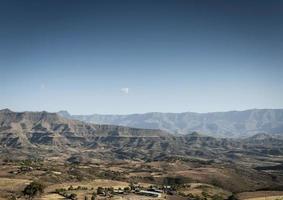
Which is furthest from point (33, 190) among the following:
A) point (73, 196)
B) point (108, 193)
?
point (108, 193)

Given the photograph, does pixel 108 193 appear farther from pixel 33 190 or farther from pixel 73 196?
pixel 33 190

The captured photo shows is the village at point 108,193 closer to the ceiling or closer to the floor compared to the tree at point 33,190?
closer to the floor

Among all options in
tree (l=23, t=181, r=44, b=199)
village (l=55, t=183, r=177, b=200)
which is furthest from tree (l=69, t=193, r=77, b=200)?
tree (l=23, t=181, r=44, b=199)

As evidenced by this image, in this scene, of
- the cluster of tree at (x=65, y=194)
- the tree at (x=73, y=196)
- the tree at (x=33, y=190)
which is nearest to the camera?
the tree at (x=73, y=196)

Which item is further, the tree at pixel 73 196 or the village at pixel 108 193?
the village at pixel 108 193

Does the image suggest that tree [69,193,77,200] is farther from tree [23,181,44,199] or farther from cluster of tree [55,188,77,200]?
tree [23,181,44,199]

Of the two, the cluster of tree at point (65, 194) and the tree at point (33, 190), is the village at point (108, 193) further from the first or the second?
the tree at point (33, 190)

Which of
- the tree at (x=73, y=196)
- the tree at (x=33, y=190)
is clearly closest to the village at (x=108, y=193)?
the tree at (x=73, y=196)

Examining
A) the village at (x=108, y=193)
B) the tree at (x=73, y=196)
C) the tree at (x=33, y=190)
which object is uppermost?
the tree at (x=33, y=190)

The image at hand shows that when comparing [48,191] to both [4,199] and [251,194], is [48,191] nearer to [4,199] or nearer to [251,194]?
[4,199]

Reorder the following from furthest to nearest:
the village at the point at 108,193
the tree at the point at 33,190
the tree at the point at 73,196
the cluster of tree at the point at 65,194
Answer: the village at the point at 108,193, the tree at the point at 33,190, the cluster of tree at the point at 65,194, the tree at the point at 73,196

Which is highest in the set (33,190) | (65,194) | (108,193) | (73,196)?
(33,190)
